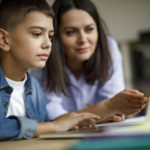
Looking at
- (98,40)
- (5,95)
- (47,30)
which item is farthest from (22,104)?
(98,40)

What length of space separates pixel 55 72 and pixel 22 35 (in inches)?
7.1

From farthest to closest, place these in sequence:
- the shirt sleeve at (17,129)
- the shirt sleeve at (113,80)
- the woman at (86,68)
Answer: the shirt sleeve at (113,80)
the woman at (86,68)
the shirt sleeve at (17,129)

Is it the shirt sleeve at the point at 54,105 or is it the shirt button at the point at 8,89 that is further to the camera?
the shirt sleeve at the point at 54,105

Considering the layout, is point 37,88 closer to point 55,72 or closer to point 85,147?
point 55,72

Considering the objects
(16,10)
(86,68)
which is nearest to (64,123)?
(16,10)

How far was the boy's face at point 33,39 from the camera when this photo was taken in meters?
0.48

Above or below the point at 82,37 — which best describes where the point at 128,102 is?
below

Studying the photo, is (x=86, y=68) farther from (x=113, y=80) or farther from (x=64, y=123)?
(x=64, y=123)

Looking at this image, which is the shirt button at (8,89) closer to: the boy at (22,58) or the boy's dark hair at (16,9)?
the boy at (22,58)

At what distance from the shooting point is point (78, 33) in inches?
26.1

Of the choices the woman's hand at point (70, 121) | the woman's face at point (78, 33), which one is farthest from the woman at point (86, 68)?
the woman's hand at point (70, 121)

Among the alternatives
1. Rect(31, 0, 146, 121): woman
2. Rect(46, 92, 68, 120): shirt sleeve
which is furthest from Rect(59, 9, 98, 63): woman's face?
Rect(46, 92, 68, 120): shirt sleeve

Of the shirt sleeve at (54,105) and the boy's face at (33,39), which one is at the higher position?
A: the boy's face at (33,39)

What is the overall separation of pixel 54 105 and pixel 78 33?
0.21 metres
